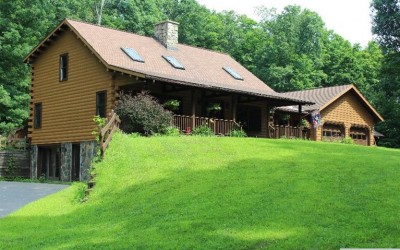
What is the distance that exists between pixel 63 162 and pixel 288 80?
33.5 m

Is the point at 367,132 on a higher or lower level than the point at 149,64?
lower

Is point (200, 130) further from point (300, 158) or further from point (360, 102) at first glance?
point (360, 102)

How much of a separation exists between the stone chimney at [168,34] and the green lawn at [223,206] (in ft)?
52.3

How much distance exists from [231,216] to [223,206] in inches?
31.9

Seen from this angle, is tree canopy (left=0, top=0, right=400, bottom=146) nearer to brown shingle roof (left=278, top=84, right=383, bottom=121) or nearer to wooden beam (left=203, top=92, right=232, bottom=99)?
brown shingle roof (left=278, top=84, right=383, bottom=121)

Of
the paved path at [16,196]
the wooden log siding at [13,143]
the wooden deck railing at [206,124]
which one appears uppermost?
the wooden deck railing at [206,124]

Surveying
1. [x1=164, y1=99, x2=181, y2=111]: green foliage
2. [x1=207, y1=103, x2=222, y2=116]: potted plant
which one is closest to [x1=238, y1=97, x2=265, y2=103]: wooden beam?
[x1=207, y1=103, x2=222, y2=116]: potted plant

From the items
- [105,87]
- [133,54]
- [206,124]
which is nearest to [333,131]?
[206,124]

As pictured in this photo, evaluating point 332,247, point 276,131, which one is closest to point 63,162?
point 276,131

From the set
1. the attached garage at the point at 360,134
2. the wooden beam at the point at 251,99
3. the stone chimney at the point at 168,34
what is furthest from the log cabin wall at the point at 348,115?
the stone chimney at the point at 168,34

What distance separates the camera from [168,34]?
111 feet

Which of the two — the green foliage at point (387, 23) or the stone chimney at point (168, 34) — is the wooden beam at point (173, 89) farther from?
the green foliage at point (387, 23)

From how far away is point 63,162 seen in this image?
29.8 meters

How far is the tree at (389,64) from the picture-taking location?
46.9 meters
